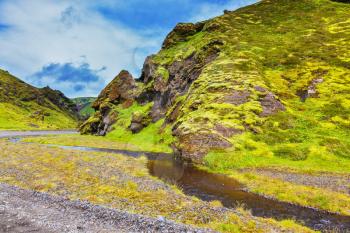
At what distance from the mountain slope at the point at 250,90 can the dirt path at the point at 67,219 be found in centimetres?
3146

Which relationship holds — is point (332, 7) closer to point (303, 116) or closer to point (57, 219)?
point (303, 116)

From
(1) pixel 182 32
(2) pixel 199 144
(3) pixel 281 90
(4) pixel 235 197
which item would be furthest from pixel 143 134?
(1) pixel 182 32

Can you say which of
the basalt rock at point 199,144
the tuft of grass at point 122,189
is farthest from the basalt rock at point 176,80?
the tuft of grass at point 122,189

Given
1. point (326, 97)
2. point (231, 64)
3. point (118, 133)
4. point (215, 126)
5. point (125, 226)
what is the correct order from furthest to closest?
point (118, 133)
point (231, 64)
point (326, 97)
point (215, 126)
point (125, 226)

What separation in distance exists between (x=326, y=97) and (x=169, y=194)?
60.6m

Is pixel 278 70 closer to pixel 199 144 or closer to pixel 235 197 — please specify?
pixel 199 144

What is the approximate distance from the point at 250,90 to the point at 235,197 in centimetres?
4967

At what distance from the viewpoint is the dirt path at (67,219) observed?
2084cm

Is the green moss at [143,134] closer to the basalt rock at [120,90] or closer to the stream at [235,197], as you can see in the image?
the basalt rock at [120,90]

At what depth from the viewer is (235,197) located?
35.9 meters

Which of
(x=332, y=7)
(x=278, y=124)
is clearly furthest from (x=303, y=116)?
(x=332, y=7)

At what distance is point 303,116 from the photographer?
69.9 metres

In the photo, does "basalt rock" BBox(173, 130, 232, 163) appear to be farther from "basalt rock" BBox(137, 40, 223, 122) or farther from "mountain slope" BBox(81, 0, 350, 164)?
"basalt rock" BBox(137, 40, 223, 122)

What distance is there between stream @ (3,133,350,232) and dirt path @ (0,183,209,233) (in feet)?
40.1
